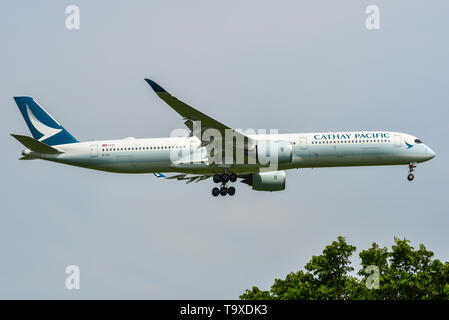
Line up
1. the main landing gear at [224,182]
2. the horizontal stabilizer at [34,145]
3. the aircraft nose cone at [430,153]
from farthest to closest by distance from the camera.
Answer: the aircraft nose cone at [430,153] → the main landing gear at [224,182] → the horizontal stabilizer at [34,145]

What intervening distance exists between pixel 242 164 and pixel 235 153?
2.96 feet

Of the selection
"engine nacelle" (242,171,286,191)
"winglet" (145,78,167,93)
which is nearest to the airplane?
"engine nacelle" (242,171,286,191)

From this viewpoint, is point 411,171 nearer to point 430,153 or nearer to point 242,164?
point 430,153

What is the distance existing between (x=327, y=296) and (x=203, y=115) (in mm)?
21174

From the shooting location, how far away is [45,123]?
54750mm

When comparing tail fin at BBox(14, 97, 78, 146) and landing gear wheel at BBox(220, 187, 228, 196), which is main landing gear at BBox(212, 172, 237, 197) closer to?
landing gear wheel at BBox(220, 187, 228, 196)

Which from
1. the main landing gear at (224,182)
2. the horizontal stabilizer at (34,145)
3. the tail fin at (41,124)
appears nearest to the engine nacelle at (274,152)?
the main landing gear at (224,182)

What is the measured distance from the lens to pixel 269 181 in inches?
2073

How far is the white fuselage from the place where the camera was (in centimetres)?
4997

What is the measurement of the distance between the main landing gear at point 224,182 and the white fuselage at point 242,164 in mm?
431

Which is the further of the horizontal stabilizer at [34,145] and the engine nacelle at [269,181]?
the engine nacelle at [269,181]

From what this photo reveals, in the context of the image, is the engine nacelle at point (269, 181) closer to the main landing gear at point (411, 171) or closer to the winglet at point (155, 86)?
the main landing gear at point (411, 171)

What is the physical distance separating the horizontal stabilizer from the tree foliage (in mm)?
20552

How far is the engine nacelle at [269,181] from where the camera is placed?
172 feet
